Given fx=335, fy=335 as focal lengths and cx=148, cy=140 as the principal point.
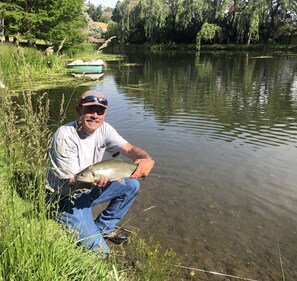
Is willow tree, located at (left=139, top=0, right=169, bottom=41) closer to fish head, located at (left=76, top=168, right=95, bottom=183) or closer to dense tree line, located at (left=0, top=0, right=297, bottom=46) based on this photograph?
dense tree line, located at (left=0, top=0, right=297, bottom=46)

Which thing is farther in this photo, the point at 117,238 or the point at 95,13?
the point at 95,13

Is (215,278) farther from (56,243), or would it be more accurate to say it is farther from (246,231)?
(56,243)

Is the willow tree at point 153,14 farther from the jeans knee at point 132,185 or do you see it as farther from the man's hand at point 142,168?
the man's hand at point 142,168

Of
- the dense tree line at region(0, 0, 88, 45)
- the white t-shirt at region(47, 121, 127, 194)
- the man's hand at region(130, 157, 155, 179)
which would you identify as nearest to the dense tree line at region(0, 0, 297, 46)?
the dense tree line at region(0, 0, 88, 45)

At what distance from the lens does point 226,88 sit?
17.3 metres

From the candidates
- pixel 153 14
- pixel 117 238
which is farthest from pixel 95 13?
pixel 117 238

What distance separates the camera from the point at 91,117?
13.0 feet

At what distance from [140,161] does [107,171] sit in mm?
524

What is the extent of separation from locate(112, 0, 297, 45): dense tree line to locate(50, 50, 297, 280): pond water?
123 feet

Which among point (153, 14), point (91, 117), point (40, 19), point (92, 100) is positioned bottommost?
point (91, 117)

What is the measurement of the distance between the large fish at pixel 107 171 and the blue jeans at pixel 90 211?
419 millimetres

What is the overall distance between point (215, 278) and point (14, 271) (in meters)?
2.35

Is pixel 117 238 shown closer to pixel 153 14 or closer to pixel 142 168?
pixel 142 168

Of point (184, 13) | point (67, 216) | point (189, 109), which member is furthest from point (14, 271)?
point (184, 13)
